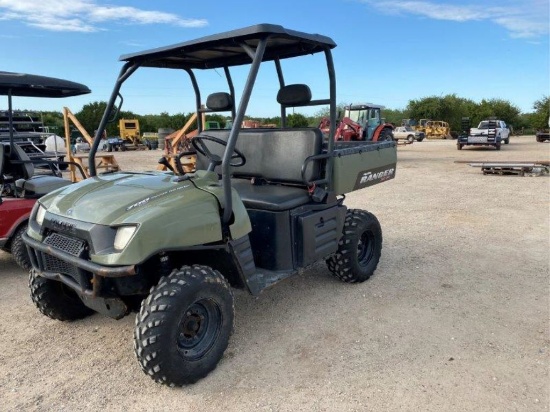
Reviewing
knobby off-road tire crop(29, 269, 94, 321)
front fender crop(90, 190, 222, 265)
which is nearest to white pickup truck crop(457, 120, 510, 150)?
front fender crop(90, 190, 222, 265)

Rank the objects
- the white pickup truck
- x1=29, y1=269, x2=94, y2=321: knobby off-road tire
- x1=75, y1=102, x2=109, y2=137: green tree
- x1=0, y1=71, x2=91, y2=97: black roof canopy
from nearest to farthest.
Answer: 1. x1=29, y1=269, x2=94, y2=321: knobby off-road tire
2. x1=0, y1=71, x2=91, y2=97: black roof canopy
3. the white pickup truck
4. x1=75, y1=102, x2=109, y2=137: green tree

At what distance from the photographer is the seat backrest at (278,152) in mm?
3598

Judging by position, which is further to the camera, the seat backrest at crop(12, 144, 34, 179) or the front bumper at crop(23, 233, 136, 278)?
the seat backrest at crop(12, 144, 34, 179)

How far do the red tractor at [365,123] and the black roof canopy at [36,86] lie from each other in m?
11.6

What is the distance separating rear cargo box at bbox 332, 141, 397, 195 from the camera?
3.66 metres

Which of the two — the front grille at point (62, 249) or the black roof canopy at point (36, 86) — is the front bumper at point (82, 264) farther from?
the black roof canopy at point (36, 86)

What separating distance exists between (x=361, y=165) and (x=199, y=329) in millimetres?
2038

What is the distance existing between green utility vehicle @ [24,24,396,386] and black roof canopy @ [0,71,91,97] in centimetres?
182

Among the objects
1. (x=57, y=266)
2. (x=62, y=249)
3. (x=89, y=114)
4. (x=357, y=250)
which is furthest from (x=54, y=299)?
(x=89, y=114)

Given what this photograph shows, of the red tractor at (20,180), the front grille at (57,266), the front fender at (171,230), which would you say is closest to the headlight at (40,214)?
the front grille at (57,266)

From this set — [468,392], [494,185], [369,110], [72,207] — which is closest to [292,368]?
[468,392]

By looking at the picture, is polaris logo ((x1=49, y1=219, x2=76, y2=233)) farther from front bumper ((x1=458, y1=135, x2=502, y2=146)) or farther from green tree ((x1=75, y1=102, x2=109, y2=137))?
green tree ((x1=75, y1=102, x2=109, y2=137))

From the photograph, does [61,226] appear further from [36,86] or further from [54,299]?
[36,86]

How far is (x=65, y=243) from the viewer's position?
8.45 feet
